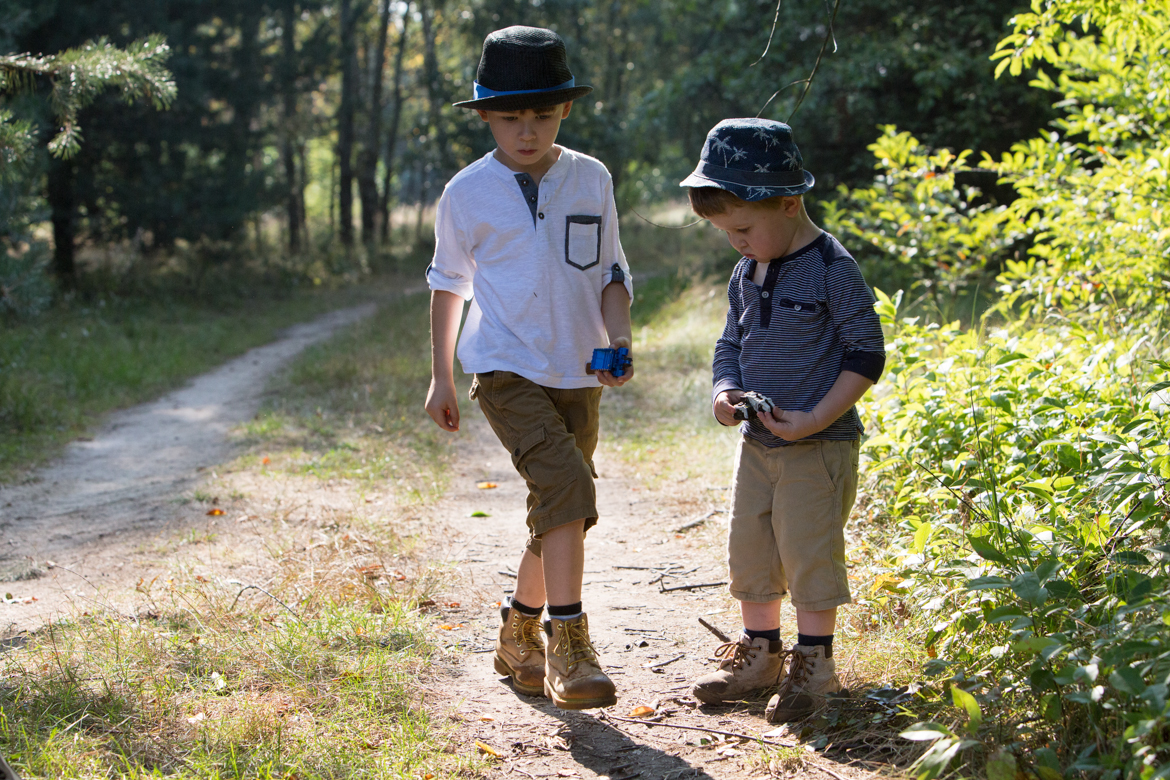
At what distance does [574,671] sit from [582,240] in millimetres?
1301

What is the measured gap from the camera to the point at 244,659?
10.0 ft

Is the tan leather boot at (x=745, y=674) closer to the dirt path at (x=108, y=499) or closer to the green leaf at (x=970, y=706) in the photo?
the green leaf at (x=970, y=706)

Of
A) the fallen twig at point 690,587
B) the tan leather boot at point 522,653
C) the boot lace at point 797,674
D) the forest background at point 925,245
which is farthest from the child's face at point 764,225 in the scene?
the fallen twig at point 690,587

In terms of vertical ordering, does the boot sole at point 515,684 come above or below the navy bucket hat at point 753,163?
below

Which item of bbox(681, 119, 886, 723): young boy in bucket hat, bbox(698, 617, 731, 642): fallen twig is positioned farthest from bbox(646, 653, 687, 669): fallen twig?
bbox(681, 119, 886, 723): young boy in bucket hat

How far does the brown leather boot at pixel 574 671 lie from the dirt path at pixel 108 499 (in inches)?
79.2

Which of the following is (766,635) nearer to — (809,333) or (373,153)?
(809,333)

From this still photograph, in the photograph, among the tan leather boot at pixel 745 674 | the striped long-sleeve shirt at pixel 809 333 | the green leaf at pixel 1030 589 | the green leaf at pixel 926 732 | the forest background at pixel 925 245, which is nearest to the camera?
the green leaf at pixel 926 732

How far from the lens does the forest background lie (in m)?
2.33

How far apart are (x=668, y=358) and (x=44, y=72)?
625 cm

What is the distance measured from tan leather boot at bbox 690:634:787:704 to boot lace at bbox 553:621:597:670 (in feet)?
1.29

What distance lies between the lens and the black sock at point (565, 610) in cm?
279

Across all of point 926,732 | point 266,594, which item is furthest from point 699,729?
point 266,594

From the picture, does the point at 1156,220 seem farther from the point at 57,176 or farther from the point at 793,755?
the point at 57,176
